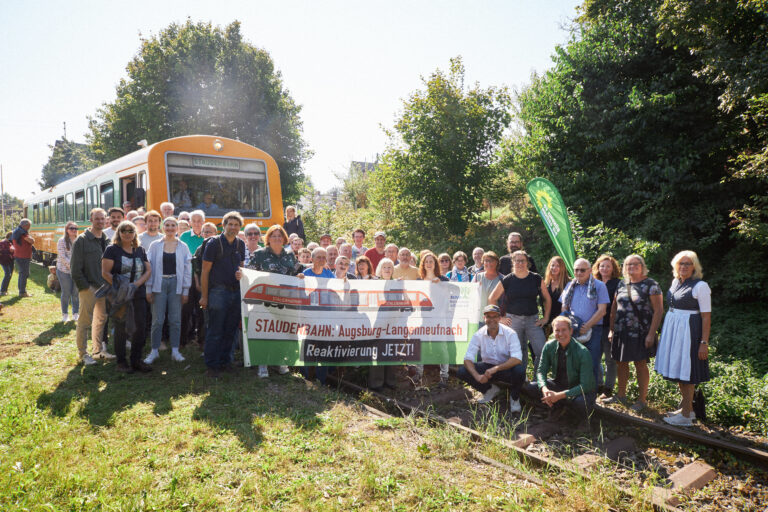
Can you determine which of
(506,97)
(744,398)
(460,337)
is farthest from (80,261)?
(506,97)

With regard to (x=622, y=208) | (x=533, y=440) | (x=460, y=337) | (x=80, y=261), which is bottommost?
(x=533, y=440)

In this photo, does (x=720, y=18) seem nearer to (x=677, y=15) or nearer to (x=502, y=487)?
(x=677, y=15)

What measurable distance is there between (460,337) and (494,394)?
99 centimetres

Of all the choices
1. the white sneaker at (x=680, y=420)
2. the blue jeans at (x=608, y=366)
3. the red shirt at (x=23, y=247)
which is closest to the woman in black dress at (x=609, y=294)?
the blue jeans at (x=608, y=366)

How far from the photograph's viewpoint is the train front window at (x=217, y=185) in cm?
983

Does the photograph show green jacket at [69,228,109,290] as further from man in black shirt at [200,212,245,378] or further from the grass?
man in black shirt at [200,212,245,378]

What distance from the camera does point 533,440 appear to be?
16.5 ft

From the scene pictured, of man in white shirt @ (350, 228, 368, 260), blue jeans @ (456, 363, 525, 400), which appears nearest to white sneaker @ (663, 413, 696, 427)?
blue jeans @ (456, 363, 525, 400)

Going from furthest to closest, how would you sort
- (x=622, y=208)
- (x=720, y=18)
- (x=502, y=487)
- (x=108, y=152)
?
1. (x=108, y=152)
2. (x=622, y=208)
3. (x=720, y=18)
4. (x=502, y=487)

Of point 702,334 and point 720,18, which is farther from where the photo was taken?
point 720,18

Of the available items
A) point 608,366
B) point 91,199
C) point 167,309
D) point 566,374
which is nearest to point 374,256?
point 167,309

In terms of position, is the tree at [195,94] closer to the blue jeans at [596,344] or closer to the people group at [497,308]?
the people group at [497,308]

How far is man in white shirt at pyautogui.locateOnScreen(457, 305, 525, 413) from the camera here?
579 cm

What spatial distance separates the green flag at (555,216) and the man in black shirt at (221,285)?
4971mm
